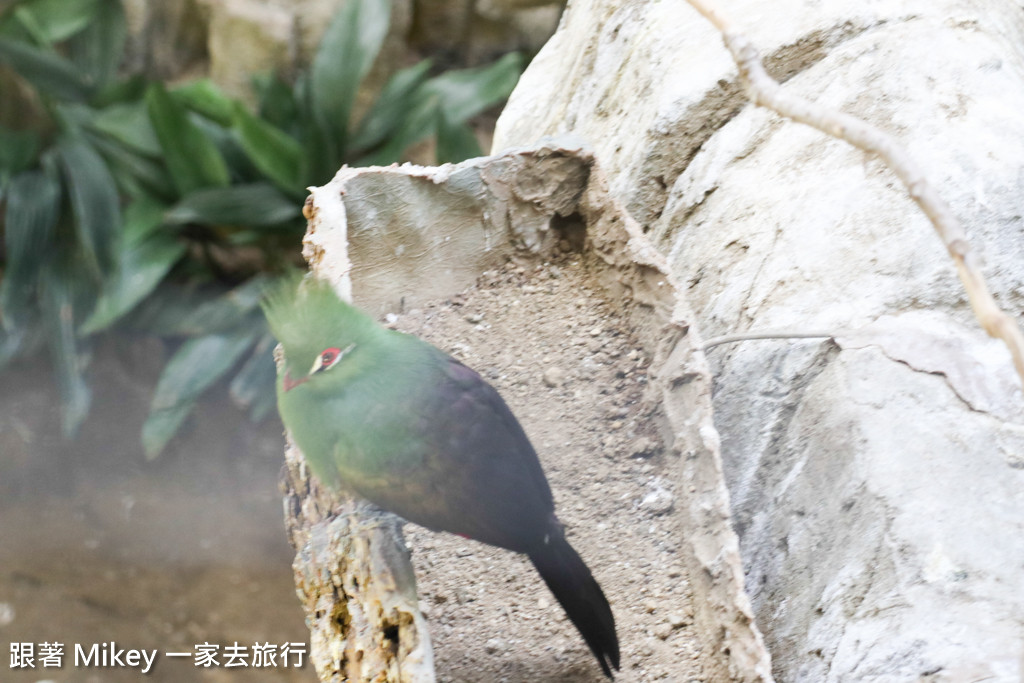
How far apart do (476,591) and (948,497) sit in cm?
42

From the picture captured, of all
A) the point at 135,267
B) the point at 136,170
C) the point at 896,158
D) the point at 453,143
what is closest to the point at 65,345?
the point at 135,267

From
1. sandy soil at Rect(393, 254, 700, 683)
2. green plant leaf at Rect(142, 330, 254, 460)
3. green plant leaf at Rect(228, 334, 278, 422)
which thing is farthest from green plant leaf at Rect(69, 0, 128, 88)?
sandy soil at Rect(393, 254, 700, 683)

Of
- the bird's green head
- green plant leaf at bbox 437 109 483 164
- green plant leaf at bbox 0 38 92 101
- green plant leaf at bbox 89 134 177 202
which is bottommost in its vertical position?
the bird's green head

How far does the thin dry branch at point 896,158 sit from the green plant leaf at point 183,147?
199cm

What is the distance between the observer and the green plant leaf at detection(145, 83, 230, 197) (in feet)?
7.46

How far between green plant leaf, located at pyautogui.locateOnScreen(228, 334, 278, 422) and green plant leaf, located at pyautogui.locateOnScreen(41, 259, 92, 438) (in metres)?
0.48

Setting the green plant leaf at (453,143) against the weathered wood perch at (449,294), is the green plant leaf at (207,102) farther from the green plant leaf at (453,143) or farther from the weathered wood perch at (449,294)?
the weathered wood perch at (449,294)

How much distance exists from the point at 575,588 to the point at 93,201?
219 cm

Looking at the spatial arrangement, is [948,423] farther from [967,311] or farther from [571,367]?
[571,367]

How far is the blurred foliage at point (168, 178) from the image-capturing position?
7.70 ft

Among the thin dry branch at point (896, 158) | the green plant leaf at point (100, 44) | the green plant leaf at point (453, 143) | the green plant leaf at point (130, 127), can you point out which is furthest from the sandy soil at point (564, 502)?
the green plant leaf at point (100, 44)

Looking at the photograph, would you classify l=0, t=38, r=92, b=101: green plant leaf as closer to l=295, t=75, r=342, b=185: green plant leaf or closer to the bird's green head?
l=295, t=75, r=342, b=185: green plant leaf

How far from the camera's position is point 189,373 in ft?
7.73

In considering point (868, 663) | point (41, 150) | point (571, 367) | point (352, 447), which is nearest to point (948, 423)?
point (868, 663)
